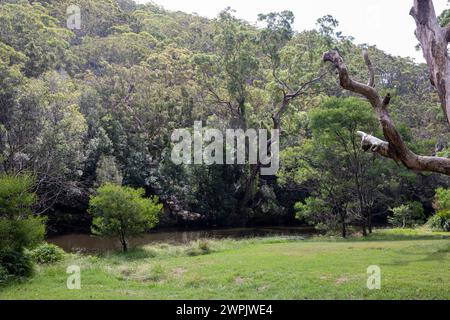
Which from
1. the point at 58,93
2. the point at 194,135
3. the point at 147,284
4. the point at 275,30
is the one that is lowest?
the point at 147,284

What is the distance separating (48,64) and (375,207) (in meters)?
30.2

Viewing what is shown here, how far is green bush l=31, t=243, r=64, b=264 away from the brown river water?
6.46 metres

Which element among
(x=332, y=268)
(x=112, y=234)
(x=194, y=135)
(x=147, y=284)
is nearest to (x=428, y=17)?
(x=332, y=268)

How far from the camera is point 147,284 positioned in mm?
12883

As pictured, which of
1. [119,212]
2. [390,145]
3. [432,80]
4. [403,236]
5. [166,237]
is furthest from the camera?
[166,237]

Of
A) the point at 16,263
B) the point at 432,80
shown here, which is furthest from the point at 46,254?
the point at 432,80

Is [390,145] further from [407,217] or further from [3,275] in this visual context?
[407,217]

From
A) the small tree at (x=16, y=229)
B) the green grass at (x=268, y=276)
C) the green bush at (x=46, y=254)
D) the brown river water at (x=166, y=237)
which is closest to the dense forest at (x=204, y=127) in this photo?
the brown river water at (x=166, y=237)

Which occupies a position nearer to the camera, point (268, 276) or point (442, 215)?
point (268, 276)

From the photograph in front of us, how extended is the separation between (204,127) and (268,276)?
27.8 m

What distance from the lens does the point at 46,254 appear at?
1739 centimetres

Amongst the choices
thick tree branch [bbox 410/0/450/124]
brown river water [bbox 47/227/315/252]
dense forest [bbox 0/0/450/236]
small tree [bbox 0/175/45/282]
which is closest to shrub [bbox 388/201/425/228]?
dense forest [bbox 0/0/450/236]

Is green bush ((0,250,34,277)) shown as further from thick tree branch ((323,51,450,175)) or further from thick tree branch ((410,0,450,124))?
thick tree branch ((410,0,450,124))

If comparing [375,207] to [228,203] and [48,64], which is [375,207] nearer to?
[228,203]
